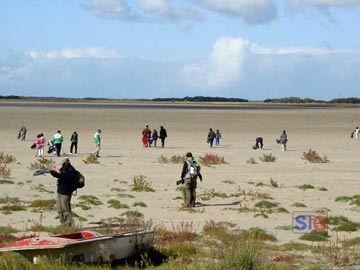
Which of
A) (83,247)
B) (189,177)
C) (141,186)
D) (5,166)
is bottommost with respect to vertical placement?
(141,186)

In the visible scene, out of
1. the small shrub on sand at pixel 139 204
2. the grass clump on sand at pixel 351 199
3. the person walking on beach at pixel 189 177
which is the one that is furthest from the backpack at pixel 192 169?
the grass clump on sand at pixel 351 199

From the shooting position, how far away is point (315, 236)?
1314 centimetres

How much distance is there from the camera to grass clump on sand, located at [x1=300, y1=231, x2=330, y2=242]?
13023mm

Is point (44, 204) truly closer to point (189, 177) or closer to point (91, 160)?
point (189, 177)

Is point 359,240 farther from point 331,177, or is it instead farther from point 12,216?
point 331,177

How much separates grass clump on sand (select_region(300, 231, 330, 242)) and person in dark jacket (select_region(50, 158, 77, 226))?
4480mm

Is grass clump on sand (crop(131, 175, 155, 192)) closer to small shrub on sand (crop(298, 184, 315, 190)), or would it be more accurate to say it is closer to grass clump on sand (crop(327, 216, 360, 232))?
small shrub on sand (crop(298, 184, 315, 190))

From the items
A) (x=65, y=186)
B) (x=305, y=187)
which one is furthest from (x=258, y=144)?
(x=65, y=186)

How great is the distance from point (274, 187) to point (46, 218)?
30.0 feet

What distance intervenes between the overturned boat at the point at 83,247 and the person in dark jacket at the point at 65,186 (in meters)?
2.80

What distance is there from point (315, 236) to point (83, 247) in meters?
5.23

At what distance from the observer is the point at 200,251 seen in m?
11.3

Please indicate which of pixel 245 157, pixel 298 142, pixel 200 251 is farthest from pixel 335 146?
pixel 200 251

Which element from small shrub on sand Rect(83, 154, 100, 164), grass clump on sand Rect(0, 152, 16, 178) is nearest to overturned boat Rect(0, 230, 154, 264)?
grass clump on sand Rect(0, 152, 16, 178)
